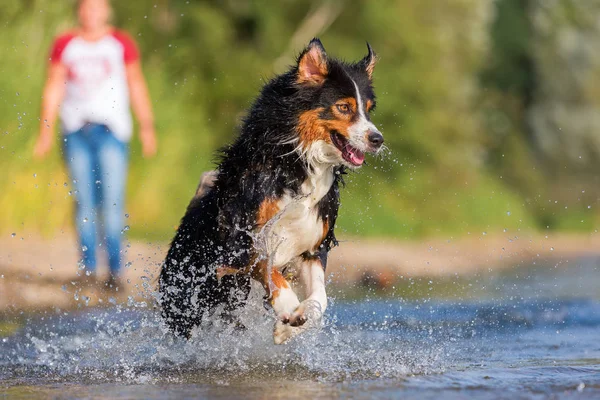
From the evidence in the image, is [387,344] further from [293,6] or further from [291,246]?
[293,6]

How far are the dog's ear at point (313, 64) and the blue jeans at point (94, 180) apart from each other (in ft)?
13.7

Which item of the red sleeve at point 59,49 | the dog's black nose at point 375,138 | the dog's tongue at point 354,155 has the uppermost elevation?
the red sleeve at point 59,49

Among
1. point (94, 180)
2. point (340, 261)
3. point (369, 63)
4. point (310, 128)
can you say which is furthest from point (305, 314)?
point (340, 261)

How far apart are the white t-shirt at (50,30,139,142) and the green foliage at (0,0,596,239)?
135cm

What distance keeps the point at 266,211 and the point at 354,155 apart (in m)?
0.60

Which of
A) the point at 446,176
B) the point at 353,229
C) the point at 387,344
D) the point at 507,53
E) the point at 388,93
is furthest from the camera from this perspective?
the point at 507,53

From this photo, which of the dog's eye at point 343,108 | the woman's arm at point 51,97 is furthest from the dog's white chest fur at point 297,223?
the woman's arm at point 51,97

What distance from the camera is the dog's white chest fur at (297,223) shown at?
Result: 604cm

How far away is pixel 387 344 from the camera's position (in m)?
6.95

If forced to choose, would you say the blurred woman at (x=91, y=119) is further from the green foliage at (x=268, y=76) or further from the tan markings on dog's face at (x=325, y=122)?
the tan markings on dog's face at (x=325, y=122)

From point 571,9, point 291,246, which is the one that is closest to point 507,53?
point 571,9

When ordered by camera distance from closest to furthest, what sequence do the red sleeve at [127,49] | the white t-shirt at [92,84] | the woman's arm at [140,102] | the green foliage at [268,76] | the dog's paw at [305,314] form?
the dog's paw at [305,314], the white t-shirt at [92,84], the red sleeve at [127,49], the woman's arm at [140,102], the green foliage at [268,76]

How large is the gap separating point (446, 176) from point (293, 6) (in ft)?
14.4

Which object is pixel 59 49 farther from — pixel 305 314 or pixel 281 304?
pixel 305 314
